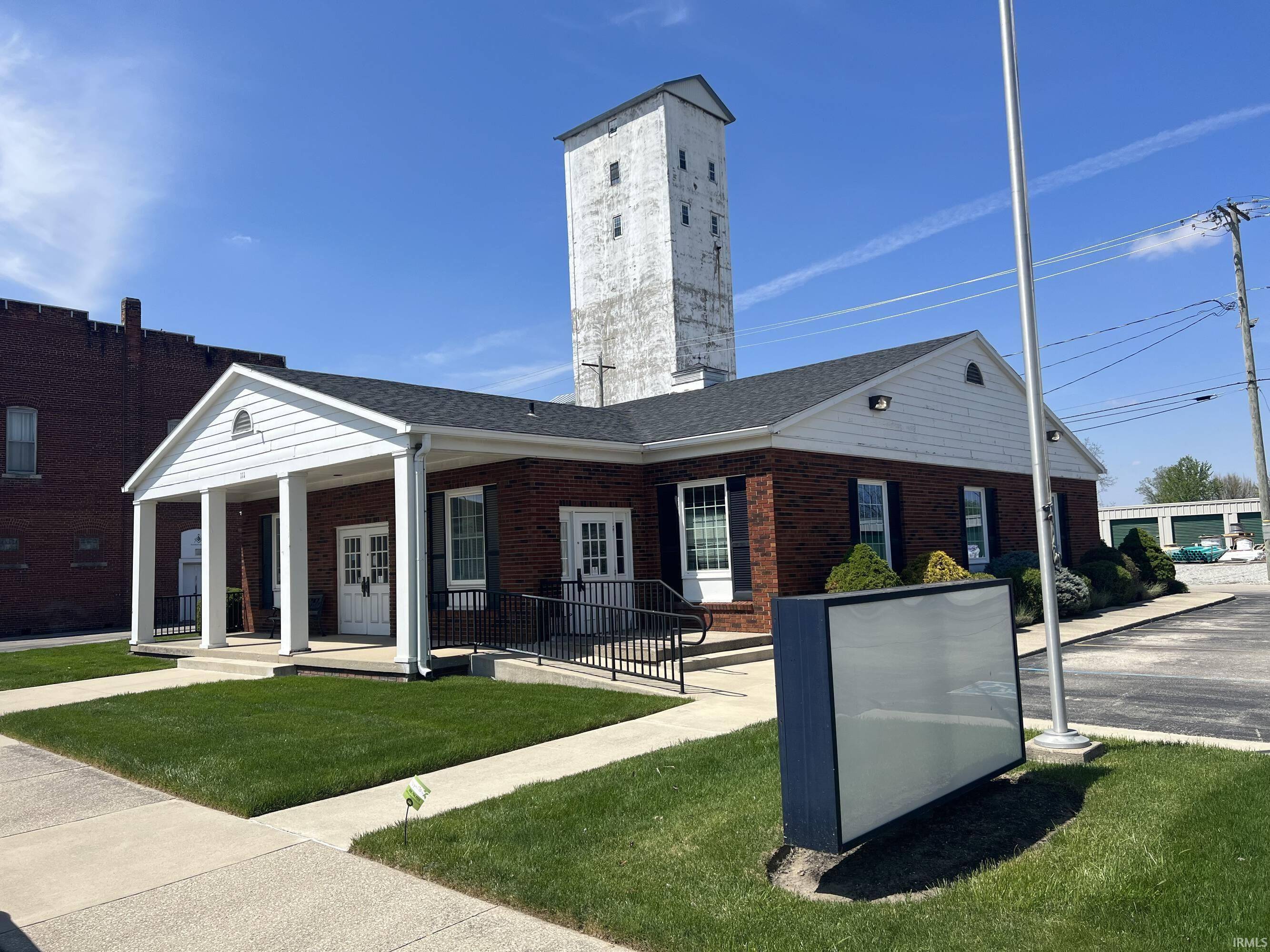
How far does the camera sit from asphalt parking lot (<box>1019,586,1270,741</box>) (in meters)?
8.11

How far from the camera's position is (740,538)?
48.4 feet

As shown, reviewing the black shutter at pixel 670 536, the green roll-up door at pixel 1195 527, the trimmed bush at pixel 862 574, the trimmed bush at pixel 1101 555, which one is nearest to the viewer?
the trimmed bush at pixel 862 574

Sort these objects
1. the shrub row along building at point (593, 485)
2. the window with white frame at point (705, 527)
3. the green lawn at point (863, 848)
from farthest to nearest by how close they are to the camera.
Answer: the window with white frame at point (705, 527) < the shrub row along building at point (593, 485) < the green lawn at point (863, 848)

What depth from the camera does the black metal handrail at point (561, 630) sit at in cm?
1188

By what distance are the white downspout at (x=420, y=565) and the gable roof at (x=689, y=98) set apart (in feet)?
128

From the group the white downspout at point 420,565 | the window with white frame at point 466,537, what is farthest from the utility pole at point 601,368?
the white downspout at point 420,565

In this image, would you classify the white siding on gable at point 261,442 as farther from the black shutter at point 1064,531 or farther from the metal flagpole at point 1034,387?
the black shutter at point 1064,531

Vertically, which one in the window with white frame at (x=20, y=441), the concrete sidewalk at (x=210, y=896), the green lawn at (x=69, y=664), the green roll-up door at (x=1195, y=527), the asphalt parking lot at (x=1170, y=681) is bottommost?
the concrete sidewalk at (x=210, y=896)

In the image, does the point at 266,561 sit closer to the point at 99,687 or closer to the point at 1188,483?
the point at 99,687

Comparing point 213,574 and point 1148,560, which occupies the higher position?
point 213,574

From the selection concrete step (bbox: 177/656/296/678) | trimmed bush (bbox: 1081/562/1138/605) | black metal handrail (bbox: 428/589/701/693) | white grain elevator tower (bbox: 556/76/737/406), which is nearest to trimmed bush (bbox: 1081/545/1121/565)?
trimmed bush (bbox: 1081/562/1138/605)

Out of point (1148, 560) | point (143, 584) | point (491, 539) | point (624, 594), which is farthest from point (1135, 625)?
point (143, 584)

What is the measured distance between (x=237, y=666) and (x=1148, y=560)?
20676 mm

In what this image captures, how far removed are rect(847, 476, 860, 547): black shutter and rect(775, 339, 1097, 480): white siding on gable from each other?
58 cm
